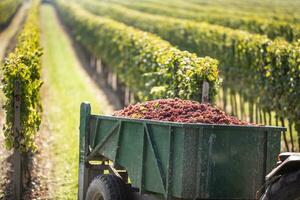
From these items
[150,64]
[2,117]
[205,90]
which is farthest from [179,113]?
[2,117]

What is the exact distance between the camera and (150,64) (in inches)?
877

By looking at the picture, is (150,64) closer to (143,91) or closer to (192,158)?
(143,91)

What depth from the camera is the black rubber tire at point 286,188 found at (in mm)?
7871

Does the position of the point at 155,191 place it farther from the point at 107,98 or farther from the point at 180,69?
the point at 107,98

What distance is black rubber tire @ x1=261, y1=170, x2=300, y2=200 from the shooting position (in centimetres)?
787

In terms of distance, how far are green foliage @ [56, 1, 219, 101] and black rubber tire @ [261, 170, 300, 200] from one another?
23.2 feet

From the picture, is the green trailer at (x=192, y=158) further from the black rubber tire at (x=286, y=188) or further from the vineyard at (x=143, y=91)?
the black rubber tire at (x=286, y=188)

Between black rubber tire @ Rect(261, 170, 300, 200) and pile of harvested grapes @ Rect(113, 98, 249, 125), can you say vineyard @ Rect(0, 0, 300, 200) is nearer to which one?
pile of harvested grapes @ Rect(113, 98, 249, 125)

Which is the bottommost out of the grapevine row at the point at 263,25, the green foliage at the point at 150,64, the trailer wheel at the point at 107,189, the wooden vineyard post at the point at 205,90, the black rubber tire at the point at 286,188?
the trailer wheel at the point at 107,189

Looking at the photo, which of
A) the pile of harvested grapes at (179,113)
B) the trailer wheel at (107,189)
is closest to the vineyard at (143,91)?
the pile of harvested grapes at (179,113)

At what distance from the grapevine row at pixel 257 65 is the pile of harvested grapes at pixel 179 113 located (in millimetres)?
7807

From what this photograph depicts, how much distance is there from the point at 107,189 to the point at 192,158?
1768mm

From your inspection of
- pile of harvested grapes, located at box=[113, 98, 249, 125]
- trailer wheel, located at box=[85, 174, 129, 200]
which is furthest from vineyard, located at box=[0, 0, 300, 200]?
trailer wheel, located at box=[85, 174, 129, 200]

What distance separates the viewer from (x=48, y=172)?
16.9 m
